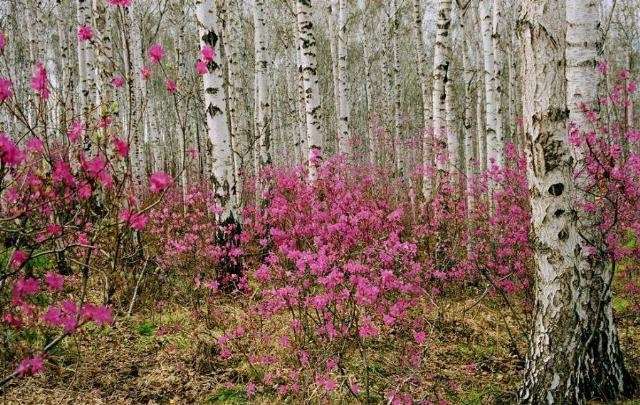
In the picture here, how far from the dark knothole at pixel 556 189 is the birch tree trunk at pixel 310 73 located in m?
4.39

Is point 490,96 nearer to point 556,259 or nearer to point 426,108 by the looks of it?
point 426,108

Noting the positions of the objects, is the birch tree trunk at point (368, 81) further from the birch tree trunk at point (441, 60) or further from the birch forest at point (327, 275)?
the birch forest at point (327, 275)

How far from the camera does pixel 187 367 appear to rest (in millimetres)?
4086

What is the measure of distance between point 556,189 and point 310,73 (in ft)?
16.6

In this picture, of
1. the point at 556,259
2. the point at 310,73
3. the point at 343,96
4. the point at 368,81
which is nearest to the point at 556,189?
the point at 556,259

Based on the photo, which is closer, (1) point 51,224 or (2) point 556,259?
(2) point 556,259

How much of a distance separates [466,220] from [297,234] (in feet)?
9.26

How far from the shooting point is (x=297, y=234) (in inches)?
195

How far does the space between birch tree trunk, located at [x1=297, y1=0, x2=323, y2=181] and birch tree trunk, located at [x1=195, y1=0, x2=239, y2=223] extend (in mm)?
1457

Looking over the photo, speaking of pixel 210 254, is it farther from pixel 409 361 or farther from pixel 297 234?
pixel 409 361

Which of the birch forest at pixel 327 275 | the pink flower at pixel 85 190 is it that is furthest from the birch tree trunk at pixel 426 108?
the pink flower at pixel 85 190

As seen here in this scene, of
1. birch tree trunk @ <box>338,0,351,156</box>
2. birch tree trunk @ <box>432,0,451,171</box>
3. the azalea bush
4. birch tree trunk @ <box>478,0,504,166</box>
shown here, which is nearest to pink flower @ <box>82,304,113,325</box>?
the azalea bush

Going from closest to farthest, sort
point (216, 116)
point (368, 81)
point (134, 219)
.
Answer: point (134, 219), point (216, 116), point (368, 81)

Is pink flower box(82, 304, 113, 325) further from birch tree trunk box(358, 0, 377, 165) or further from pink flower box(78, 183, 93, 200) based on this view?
birch tree trunk box(358, 0, 377, 165)
